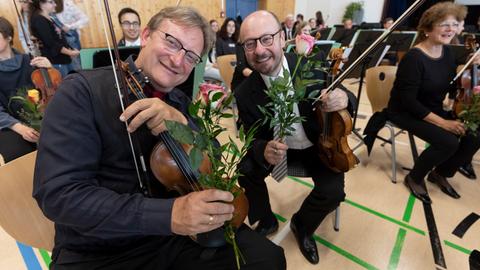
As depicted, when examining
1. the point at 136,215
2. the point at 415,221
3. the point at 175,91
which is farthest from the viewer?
the point at 415,221

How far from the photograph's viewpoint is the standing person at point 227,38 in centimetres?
439

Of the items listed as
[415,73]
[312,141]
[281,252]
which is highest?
[415,73]

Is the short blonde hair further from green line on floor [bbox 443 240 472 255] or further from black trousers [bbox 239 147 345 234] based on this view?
green line on floor [bbox 443 240 472 255]

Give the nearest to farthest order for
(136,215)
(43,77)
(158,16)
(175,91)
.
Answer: (136,215) → (158,16) → (175,91) → (43,77)

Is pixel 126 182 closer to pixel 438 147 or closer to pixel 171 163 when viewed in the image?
pixel 171 163

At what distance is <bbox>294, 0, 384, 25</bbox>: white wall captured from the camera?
929 centimetres

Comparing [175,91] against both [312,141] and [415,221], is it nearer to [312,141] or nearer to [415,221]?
[312,141]

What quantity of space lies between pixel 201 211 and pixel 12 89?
2.16m

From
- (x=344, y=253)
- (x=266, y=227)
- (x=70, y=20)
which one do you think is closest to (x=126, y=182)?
(x=266, y=227)

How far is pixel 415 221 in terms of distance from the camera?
1.82m

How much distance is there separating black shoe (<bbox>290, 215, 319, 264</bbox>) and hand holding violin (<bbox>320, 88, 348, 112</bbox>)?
30.4 inches

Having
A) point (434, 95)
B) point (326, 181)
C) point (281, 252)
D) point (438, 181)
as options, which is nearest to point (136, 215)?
point (281, 252)

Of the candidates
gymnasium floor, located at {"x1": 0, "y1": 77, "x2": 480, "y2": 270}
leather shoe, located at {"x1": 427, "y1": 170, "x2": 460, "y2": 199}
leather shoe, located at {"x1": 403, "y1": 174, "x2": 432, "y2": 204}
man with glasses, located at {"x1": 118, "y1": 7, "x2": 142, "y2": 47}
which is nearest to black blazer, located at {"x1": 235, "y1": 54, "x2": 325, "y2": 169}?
gymnasium floor, located at {"x1": 0, "y1": 77, "x2": 480, "y2": 270}

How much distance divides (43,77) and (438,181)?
131 inches
